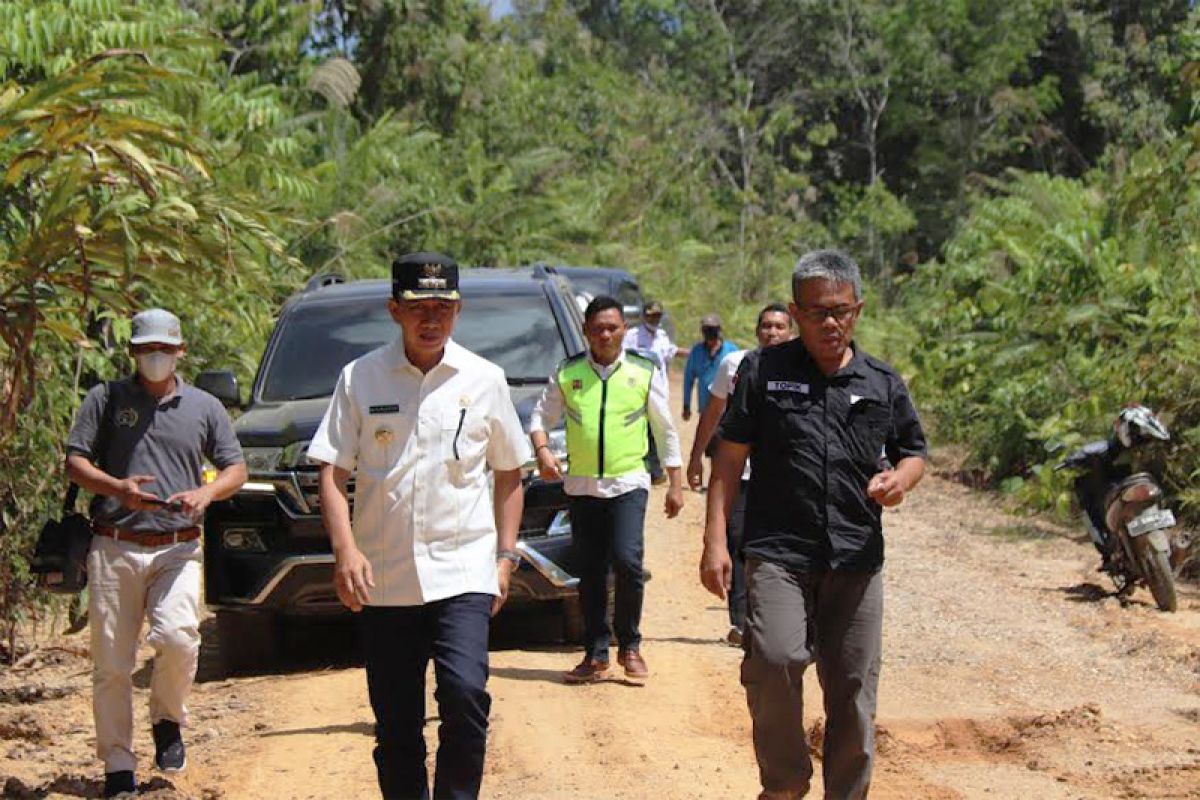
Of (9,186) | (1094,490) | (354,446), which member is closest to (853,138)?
(1094,490)

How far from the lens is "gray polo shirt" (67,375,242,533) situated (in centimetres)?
712

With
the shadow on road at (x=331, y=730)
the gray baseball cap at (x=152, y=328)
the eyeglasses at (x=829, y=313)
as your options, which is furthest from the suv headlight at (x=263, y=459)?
the eyeglasses at (x=829, y=313)

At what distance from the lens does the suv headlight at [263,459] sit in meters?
9.26

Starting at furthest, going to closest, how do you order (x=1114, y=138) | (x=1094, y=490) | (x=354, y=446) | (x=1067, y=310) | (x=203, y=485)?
(x=1114, y=138), (x=1067, y=310), (x=1094, y=490), (x=203, y=485), (x=354, y=446)

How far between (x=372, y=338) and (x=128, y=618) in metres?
3.62

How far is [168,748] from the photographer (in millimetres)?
7434

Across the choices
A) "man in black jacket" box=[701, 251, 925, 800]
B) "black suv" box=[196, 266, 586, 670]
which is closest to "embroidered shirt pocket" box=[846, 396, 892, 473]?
"man in black jacket" box=[701, 251, 925, 800]

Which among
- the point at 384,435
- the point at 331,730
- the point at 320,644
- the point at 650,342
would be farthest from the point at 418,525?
the point at 650,342

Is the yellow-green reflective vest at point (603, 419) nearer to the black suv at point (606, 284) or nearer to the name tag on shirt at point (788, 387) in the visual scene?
the name tag on shirt at point (788, 387)

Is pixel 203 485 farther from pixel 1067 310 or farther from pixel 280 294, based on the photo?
pixel 1067 310

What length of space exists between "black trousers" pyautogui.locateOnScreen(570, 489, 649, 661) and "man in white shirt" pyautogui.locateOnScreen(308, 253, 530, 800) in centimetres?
355

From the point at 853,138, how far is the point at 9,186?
4212cm

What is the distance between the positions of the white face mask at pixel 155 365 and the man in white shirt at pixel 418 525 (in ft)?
6.21

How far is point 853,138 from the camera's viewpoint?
49.4m
